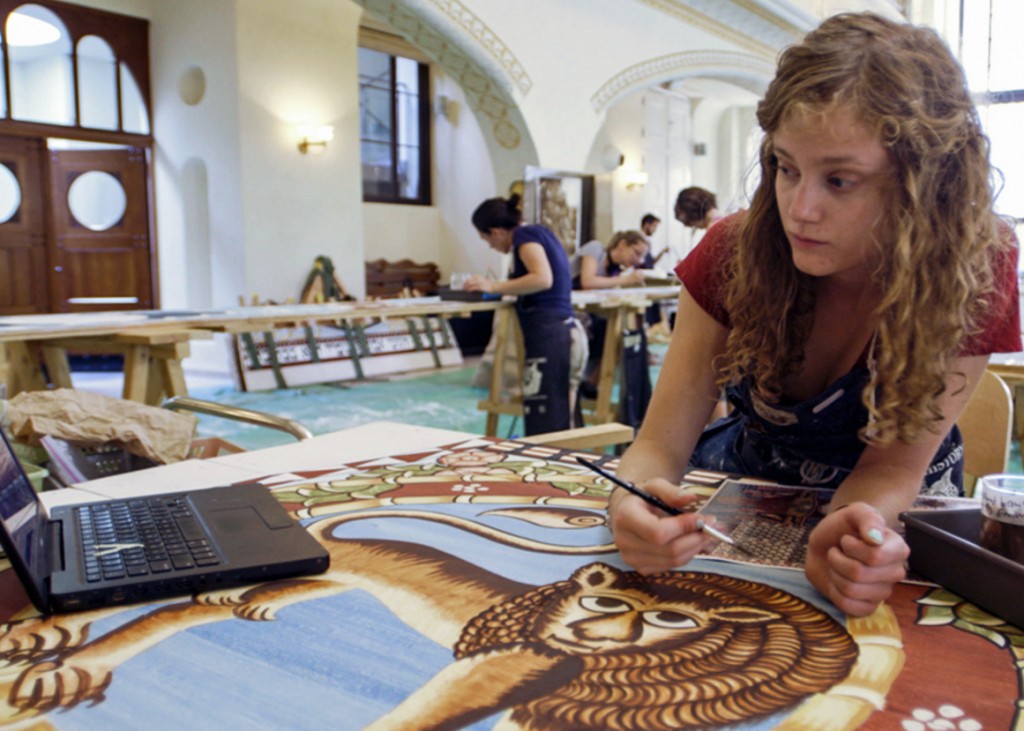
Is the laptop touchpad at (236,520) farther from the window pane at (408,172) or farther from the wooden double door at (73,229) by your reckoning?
the window pane at (408,172)

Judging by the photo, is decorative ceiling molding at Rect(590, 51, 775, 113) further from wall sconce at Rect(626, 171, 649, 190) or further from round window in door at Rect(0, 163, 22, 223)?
round window in door at Rect(0, 163, 22, 223)

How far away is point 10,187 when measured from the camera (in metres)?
8.27

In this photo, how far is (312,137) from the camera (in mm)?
8648

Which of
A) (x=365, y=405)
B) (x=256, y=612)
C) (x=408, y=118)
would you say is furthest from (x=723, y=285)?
(x=408, y=118)

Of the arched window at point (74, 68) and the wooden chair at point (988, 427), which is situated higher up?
the arched window at point (74, 68)

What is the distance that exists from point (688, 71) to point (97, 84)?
590 centimetres

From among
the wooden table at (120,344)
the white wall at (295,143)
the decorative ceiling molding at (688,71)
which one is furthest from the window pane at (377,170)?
the wooden table at (120,344)

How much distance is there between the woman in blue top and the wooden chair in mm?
2792

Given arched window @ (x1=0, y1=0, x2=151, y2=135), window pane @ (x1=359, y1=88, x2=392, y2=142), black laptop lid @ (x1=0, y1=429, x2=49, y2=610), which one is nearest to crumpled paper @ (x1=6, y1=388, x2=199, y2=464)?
black laptop lid @ (x1=0, y1=429, x2=49, y2=610)

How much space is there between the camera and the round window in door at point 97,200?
28.7ft

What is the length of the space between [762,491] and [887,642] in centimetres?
53

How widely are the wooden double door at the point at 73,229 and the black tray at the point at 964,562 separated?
8.79 m

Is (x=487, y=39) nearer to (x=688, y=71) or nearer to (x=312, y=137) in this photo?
(x=312, y=137)

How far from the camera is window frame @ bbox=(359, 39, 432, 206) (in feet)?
36.7
